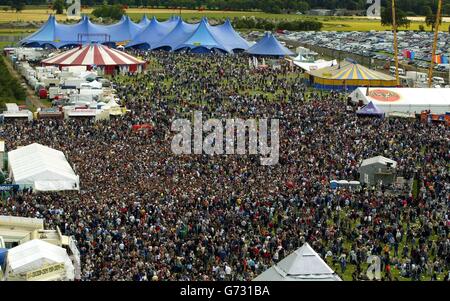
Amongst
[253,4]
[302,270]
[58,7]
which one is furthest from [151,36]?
[302,270]

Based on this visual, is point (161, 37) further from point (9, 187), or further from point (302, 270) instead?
point (302, 270)

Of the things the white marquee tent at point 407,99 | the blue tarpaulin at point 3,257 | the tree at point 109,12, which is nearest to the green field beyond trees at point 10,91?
the white marquee tent at point 407,99

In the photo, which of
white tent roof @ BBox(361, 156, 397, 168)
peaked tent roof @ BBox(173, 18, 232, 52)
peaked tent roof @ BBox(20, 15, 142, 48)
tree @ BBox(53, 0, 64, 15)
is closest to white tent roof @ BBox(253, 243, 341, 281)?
white tent roof @ BBox(361, 156, 397, 168)

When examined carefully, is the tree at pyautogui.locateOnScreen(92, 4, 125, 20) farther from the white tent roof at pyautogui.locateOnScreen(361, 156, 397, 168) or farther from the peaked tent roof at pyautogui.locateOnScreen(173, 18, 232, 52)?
the white tent roof at pyautogui.locateOnScreen(361, 156, 397, 168)

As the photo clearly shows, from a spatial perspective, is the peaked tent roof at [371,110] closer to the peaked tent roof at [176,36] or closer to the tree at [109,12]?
the peaked tent roof at [176,36]

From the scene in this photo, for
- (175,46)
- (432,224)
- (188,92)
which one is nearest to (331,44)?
(175,46)
